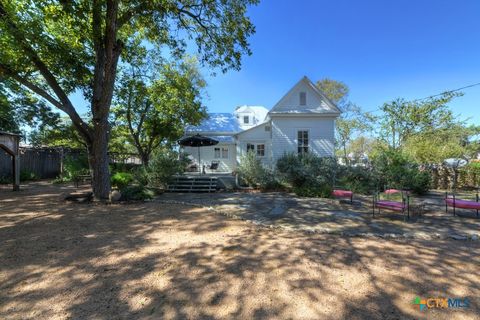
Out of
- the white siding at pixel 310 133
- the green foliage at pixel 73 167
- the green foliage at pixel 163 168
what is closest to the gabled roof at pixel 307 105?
the white siding at pixel 310 133

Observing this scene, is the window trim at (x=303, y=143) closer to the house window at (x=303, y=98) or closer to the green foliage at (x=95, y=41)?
the house window at (x=303, y=98)

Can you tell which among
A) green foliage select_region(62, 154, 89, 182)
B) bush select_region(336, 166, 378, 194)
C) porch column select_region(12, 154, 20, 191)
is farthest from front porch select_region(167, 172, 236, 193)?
green foliage select_region(62, 154, 89, 182)

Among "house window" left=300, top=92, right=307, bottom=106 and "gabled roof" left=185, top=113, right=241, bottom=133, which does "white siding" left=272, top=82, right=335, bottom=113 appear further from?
"gabled roof" left=185, top=113, right=241, bottom=133

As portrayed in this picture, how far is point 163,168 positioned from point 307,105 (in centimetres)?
965

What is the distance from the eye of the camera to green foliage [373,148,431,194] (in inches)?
381

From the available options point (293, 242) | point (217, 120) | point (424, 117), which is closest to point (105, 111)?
point (293, 242)

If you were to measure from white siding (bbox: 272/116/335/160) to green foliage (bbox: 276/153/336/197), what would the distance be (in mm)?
3566

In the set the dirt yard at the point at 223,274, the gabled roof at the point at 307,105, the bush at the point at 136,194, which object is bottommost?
the dirt yard at the point at 223,274

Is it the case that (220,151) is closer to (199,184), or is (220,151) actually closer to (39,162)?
(199,184)

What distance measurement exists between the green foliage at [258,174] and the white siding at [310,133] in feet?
12.3

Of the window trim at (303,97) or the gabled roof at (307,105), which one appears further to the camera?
the window trim at (303,97)

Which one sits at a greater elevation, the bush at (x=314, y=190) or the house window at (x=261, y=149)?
the house window at (x=261, y=149)

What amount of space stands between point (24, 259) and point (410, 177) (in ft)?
41.0

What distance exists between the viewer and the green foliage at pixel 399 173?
31.8 ft
